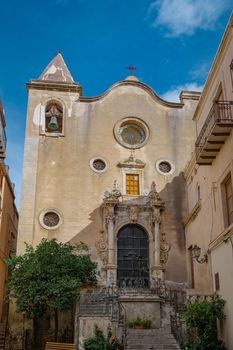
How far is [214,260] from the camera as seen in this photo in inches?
643

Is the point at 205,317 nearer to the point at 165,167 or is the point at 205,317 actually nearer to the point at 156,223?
the point at 156,223

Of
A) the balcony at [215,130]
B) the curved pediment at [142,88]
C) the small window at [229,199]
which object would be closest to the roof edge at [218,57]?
the balcony at [215,130]

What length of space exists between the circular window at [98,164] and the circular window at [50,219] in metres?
3.33

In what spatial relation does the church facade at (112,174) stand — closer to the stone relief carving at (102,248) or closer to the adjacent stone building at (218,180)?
the stone relief carving at (102,248)

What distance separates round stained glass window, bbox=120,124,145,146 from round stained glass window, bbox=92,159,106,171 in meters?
2.07

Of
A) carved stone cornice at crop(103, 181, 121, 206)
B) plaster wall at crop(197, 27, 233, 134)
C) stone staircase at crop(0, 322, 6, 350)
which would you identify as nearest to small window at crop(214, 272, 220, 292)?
plaster wall at crop(197, 27, 233, 134)

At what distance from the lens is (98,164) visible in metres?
24.7

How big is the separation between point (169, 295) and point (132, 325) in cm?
302

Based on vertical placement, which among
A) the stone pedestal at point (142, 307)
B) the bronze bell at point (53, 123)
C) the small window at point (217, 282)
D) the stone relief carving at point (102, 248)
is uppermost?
the bronze bell at point (53, 123)

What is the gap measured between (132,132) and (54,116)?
4702 millimetres

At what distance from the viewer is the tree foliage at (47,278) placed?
18.4 metres

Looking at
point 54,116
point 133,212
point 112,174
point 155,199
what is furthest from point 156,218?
point 54,116

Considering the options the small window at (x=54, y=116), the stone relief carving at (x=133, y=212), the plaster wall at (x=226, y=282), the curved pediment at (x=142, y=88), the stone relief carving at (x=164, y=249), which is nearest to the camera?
the plaster wall at (x=226, y=282)

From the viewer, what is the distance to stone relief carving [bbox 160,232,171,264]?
22750 millimetres
